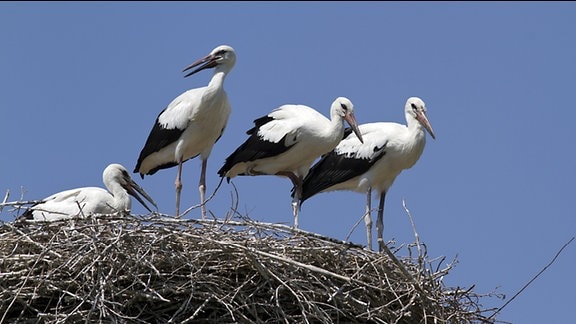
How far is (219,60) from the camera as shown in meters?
13.1

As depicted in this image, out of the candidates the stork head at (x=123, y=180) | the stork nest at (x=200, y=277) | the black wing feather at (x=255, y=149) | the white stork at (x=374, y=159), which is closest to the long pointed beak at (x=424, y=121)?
the white stork at (x=374, y=159)

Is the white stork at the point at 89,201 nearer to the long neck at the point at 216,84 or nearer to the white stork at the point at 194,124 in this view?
the white stork at the point at 194,124

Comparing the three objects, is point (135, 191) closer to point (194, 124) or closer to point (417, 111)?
point (194, 124)

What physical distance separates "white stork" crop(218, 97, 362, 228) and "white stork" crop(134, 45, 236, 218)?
1.01ft

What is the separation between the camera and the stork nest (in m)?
9.38

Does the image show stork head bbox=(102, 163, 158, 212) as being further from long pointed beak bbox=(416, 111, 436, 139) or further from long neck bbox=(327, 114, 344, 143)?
long pointed beak bbox=(416, 111, 436, 139)

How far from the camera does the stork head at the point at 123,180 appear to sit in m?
12.4

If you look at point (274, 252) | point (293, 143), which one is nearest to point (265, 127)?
point (293, 143)

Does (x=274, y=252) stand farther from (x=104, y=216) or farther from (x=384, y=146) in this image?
(x=384, y=146)

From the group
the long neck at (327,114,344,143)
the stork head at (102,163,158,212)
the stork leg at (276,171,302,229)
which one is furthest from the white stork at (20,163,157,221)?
the long neck at (327,114,344,143)

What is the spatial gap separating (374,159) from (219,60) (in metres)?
1.64

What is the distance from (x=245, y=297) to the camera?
9516mm

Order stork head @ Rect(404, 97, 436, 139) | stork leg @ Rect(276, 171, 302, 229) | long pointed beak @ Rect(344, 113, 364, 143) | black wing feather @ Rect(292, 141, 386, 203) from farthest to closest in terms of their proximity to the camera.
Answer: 1. stork leg @ Rect(276, 171, 302, 229)
2. black wing feather @ Rect(292, 141, 386, 203)
3. stork head @ Rect(404, 97, 436, 139)
4. long pointed beak @ Rect(344, 113, 364, 143)

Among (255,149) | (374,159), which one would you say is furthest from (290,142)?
(374,159)
